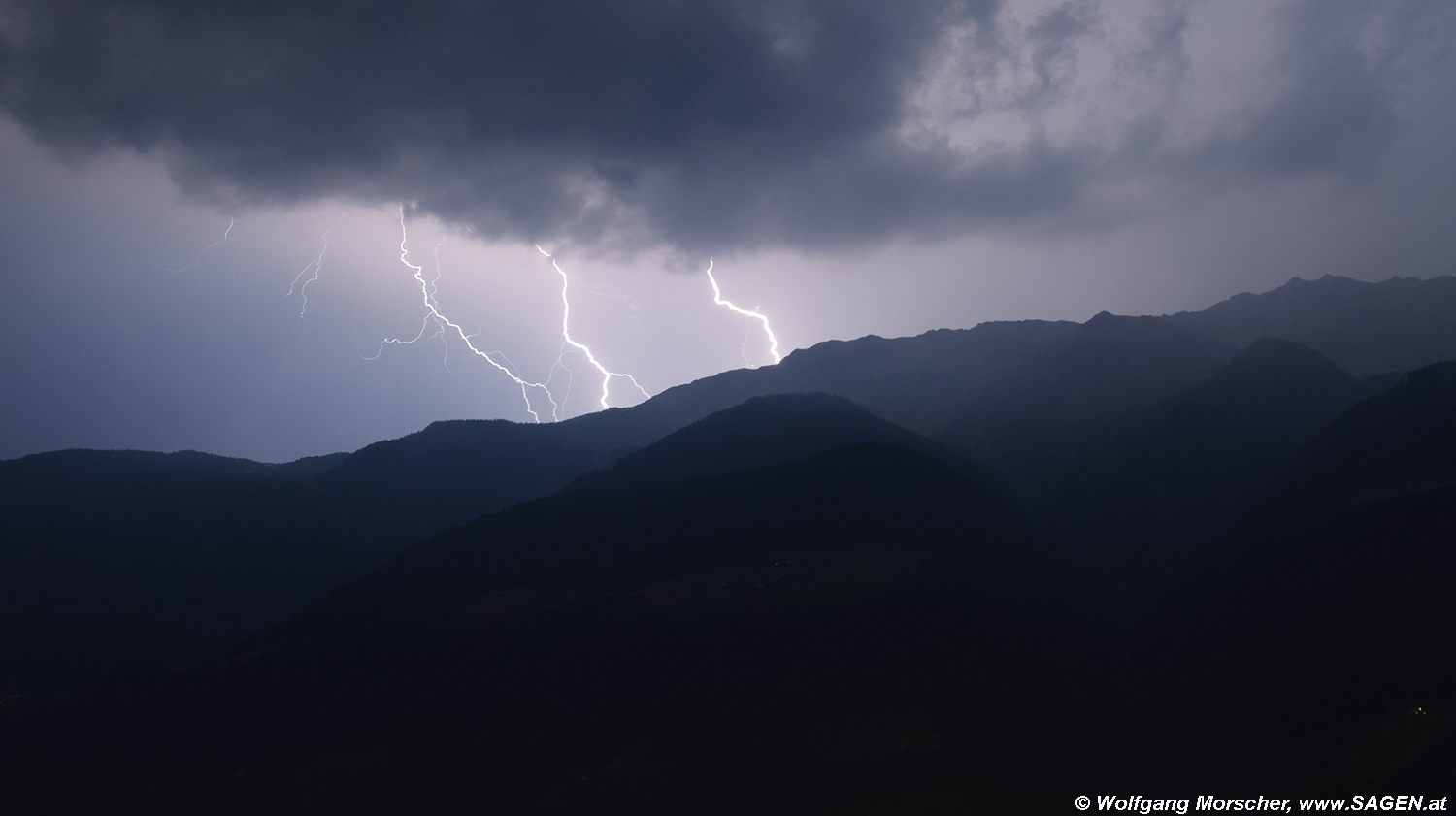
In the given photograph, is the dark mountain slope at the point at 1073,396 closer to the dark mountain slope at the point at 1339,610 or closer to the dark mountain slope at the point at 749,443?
the dark mountain slope at the point at 749,443

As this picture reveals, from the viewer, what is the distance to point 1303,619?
53.4 m

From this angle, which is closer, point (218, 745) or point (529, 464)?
point (218, 745)

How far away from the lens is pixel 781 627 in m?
61.0

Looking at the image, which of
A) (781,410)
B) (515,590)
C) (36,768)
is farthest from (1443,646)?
(781,410)

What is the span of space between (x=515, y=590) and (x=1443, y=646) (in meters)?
72.6

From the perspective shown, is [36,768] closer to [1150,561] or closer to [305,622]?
[305,622]

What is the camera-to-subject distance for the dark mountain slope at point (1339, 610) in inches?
1604

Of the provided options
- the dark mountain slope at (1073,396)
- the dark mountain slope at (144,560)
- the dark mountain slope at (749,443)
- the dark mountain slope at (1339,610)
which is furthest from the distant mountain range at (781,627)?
the dark mountain slope at (1073,396)

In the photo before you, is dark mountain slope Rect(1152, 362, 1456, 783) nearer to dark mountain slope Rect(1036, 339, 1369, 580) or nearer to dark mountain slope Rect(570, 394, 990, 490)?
dark mountain slope Rect(1036, 339, 1369, 580)

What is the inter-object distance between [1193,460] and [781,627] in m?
85.2

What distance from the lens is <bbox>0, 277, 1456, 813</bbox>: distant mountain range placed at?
4325 cm

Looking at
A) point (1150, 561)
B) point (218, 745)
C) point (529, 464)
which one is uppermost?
point (529, 464)

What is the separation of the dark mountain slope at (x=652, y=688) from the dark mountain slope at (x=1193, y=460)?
823 inches

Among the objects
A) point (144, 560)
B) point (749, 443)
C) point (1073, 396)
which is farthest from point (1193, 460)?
point (144, 560)
